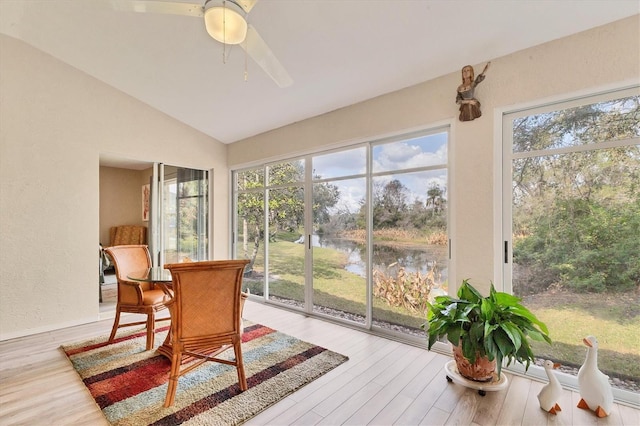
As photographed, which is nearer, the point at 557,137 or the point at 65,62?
the point at 557,137

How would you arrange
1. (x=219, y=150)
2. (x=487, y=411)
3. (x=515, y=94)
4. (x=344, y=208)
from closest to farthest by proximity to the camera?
(x=487, y=411) < (x=515, y=94) < (x=344, y=208) < (x=219, y=150)

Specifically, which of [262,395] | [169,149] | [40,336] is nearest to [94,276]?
[40,336]

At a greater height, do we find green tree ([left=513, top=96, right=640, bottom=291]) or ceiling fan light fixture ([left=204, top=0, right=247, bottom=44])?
ceiling fan light fixture ([left=204, top=0, right=247, bottom=44])

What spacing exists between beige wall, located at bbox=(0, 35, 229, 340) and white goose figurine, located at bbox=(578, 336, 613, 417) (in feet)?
16.5

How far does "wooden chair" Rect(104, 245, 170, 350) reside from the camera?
285cm

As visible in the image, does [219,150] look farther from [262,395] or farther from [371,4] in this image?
[262,395]

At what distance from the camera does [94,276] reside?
3.82 meters

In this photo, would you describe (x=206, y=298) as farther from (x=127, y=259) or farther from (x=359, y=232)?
(x=359, y=232)

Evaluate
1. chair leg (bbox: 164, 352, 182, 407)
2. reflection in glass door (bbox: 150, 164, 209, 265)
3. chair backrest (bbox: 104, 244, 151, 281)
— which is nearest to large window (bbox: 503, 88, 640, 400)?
chair leg (bbox: 164, 352, 182, 407)

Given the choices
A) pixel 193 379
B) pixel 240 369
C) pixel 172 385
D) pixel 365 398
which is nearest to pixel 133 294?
pixel 193 379

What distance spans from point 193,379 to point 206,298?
0.78m

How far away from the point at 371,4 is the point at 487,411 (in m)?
2.97

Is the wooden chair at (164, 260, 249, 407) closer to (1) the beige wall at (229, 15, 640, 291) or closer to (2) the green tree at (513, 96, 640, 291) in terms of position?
(1) the beige wall at (229, 15, 640, 291)

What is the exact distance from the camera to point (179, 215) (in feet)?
16.1
